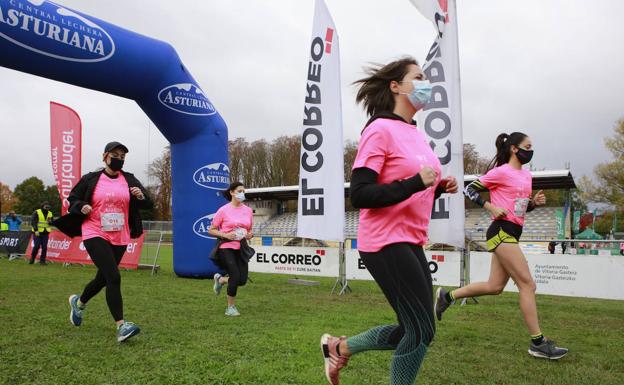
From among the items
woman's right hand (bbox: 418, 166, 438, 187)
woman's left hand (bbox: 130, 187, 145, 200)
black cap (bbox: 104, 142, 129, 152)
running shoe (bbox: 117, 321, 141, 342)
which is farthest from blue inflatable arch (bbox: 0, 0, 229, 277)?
woman's right hand (bbox: 418, 166, 438, 187)

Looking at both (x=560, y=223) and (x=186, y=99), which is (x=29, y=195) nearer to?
(x=560, y=223)

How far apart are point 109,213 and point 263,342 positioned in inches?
80.0

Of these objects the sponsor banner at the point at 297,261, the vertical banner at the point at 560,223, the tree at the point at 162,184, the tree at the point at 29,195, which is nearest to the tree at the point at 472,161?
the vertical banner at the point at 560,223

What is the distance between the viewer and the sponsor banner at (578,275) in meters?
8.42

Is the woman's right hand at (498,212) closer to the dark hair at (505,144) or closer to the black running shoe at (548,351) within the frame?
the dark hair at (505,144)

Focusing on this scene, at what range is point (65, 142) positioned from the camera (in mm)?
14148

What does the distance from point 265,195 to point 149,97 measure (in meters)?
37.2

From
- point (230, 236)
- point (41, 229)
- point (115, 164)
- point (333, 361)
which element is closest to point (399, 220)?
point (333, 361)

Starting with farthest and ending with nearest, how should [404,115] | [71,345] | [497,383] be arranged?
1. [71,345]
2. [497,383]
3. [404,115]

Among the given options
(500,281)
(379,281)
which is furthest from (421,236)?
(500,281)

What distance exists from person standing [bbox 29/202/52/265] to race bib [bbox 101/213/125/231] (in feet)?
34.5

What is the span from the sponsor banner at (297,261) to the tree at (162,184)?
42.9m

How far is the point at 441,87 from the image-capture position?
7.29 m

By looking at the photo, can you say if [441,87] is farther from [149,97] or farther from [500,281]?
[149,97]
